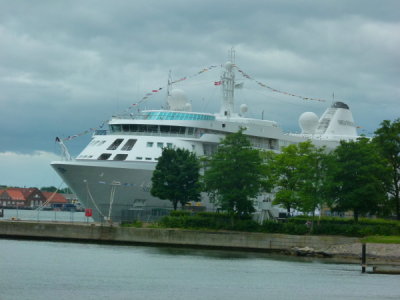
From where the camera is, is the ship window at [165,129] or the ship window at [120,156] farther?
the ship window at [165,129]

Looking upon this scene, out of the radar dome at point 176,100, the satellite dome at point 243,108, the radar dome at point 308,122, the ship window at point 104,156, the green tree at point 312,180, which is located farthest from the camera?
the radar dome at point 308,122

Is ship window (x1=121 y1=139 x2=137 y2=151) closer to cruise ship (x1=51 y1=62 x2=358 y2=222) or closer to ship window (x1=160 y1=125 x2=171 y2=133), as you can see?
cruise ship (x1=51 y1=62 x2=358 y2=222)

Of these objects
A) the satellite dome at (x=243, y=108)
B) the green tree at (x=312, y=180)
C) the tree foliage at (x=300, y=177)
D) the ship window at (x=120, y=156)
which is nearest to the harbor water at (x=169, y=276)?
the green tree at (x=312, y=180)

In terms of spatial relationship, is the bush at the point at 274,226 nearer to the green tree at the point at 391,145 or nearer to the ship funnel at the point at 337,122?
the green tree at the point at 391,145

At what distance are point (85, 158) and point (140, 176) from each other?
226 inches

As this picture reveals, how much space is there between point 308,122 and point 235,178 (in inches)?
1222

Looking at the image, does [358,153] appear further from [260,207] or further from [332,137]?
[332,137]

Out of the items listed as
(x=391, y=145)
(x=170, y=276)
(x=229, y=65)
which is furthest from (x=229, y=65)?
(x=170, y=276)

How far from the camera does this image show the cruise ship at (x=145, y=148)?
6738 cm

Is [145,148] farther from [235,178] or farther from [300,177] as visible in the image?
[300,177]

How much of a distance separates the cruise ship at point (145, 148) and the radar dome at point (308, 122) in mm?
5303

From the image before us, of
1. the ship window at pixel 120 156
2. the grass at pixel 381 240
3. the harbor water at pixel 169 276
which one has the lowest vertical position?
the harbor water at pixel 169 276

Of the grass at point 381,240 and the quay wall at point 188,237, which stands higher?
the grass at point 381,240

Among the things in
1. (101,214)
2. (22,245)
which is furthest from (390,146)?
(22,245)
